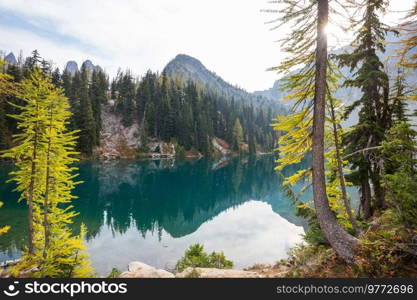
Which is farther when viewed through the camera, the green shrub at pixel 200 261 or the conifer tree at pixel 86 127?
the conifer tree at pixel 86 127

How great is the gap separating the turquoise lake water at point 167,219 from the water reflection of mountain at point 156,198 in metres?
0.08

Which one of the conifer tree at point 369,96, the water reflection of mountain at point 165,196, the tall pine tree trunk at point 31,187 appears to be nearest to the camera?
the tall pine tree trunk at point 31,187

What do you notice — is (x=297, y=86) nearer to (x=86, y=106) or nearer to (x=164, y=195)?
(x=164, y=195)

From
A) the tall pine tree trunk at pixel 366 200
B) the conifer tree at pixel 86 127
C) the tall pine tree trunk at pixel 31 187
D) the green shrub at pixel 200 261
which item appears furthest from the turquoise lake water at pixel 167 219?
the conifer tree at pixel 86 127

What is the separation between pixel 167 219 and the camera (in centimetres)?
2548

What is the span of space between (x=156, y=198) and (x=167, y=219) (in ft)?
26.7

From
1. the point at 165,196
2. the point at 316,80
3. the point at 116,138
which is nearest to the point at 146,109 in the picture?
the point at 116,138

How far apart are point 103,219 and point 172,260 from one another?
11.0 meters

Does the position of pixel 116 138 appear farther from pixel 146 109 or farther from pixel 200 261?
pixel 200 261

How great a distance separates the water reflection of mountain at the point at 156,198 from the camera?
22.5 metres

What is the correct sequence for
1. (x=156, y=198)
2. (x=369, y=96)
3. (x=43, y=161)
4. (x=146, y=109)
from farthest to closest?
(x=146, y=109)
(x=156, y=198)
(x=369, y=96)
(x=43, y=161)

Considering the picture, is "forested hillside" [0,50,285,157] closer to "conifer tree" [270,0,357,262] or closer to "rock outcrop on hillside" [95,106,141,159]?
"rock outcrop on hillside" [95,106,141,159]

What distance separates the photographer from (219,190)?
4091 cm

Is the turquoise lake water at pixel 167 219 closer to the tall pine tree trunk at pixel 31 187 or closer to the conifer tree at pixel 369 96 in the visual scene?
the tall pine tree trunk at pixel 31 187
